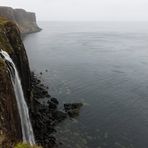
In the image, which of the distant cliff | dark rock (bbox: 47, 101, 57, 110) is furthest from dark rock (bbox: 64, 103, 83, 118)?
the distant cliff

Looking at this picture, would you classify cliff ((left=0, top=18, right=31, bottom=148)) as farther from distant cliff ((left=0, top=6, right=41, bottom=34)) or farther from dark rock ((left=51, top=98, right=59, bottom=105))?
distant cliff ((left=0, top=6, right=41, bottom=34))

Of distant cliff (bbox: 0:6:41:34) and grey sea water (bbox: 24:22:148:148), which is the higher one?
distant cliff (bbox: 0:6:41:34)

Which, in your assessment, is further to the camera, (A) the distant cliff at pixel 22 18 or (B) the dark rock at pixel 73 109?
(A) the distant cliff at pixel 22 18

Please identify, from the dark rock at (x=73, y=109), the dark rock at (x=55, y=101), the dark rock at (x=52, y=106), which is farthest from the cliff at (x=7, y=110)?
the dark rock at (x=55, y=101)

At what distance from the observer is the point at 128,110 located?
4138 cm

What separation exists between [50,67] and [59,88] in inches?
808

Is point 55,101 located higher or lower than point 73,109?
higher

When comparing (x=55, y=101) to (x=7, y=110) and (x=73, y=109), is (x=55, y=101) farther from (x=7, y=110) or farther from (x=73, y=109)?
(x=7, y=110)

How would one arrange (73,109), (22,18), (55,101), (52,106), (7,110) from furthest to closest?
(22,18)
(55,101)
(52,106)
(73,109)
(7,110)

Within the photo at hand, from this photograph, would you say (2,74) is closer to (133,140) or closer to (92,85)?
(133,140)

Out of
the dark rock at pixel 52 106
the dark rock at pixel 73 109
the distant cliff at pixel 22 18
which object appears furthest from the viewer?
the distant cliff at pixel 22 18

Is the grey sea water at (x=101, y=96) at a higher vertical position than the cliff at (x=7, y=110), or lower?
lower

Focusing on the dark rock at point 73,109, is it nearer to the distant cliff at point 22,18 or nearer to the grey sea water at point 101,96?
the grey sea water at point 101,96

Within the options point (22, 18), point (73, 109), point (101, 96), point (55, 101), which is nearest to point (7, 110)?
point (73, 109)
